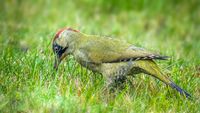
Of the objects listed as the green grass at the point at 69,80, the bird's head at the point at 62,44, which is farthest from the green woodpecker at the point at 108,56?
the green grass at the point at 69,80

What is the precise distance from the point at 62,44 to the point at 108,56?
0.53 m

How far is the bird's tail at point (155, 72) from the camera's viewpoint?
658 centimetres

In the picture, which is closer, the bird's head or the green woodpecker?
the green woodpecker

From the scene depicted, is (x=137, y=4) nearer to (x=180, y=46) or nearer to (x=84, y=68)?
(x=180, y=46)

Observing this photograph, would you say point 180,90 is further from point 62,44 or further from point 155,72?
point 62,44

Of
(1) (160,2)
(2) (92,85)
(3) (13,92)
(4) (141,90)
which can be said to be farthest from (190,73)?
(1) (160,2)

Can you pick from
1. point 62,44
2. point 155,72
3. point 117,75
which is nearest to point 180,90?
point 155,72

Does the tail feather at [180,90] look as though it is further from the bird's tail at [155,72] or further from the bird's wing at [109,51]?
the bird's wing at [109,51]

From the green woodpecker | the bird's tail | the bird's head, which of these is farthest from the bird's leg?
the bird's head

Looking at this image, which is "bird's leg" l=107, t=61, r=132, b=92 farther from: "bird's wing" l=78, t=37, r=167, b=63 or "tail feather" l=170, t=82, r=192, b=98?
"tail feather" l=170, t=82, r=192, b=98

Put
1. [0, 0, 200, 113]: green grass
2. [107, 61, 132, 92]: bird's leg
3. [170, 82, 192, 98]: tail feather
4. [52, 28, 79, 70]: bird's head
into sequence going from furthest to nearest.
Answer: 1. [52, 28, 79, 70]: bird's head
2. [107, 61, 132, 92]: bird's leg
3. [170, 82, 192, 98]: tail feather
4. [0, 0, 200, 113]: green grass

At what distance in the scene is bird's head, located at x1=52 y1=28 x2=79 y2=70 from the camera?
6.94 m

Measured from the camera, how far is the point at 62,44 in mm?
6961

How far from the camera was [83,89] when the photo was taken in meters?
6.47
